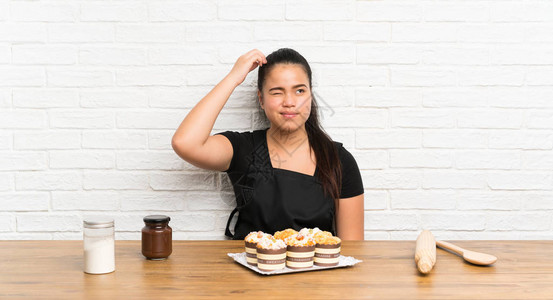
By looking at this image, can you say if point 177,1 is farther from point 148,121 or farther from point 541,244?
point 541,244

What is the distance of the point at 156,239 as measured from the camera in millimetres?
1207

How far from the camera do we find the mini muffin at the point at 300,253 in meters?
1.13

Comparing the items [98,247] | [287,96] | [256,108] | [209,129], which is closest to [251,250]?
[98,247]

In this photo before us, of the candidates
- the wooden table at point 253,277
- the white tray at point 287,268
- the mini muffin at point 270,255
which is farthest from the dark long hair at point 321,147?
the mini muffin at point 270,255

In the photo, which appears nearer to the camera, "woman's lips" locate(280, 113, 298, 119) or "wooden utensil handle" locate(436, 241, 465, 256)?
"wooden utensil handle" locate(436, 241, 465, 256)

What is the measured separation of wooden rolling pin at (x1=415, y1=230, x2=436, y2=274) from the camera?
111 cm

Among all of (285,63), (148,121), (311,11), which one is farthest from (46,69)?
(311,11)

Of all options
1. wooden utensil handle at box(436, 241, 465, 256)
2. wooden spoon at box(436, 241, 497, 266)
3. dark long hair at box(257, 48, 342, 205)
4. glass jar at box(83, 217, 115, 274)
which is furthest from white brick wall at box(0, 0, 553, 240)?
glass jar at box(83, 217, 115, 274)

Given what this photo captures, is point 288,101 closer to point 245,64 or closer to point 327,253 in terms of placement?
point 245,64

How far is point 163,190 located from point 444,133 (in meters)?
1.14

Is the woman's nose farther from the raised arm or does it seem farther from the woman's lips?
the raised arm

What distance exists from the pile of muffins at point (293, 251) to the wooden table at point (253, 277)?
0.09 ft

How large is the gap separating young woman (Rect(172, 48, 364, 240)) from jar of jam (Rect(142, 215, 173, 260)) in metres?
0.40

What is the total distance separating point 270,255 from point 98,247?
16.0 inches
